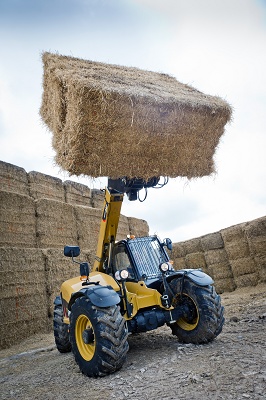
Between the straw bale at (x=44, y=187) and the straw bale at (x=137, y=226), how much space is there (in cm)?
321

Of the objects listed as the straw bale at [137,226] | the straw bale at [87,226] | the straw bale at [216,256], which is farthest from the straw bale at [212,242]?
the straw bale at [87,226]

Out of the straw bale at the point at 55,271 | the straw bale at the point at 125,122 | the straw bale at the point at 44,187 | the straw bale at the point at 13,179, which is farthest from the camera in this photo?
the straw bale at the point at 44,187

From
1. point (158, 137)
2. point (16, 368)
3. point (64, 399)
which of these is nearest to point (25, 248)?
point (16, 368)

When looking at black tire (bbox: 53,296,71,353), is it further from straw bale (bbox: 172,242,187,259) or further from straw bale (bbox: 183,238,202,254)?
straw bale (bbox: 172,242,187,259)

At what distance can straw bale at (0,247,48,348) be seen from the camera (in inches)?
320

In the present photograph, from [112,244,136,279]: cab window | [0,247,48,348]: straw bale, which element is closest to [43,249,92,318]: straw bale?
[0,247,48,348]: straw bale

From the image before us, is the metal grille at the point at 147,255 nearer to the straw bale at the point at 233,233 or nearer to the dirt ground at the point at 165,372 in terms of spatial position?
the dirt ground at the point at 165,372

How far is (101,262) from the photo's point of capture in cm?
625

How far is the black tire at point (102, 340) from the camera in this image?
4.45 meters

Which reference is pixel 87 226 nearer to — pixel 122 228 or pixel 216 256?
pixel 122 228

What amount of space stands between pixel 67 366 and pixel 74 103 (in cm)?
357

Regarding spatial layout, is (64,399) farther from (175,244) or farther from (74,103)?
(175,244)

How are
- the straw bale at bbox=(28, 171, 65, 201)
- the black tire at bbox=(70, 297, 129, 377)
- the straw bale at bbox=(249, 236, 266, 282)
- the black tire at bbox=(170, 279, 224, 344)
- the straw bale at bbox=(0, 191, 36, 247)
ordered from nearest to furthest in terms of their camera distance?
the black tire at bbox=(70, 297, 129, 377) → the black tire at bbox=(170, 279, 224, 344) → the straw bale at bbox=(0, 191, 36, 247) → the straw bale at bbox=(28, 171, 65, 201) → the straw bale at bbox=(249, 236, 266, 282)

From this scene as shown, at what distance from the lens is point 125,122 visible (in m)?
5.65
